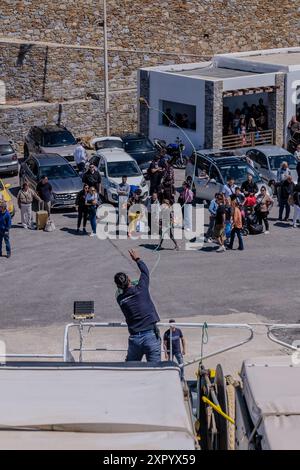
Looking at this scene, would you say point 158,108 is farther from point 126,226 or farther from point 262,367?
point 262,367

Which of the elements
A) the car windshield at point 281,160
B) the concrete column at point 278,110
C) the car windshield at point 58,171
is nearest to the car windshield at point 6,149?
the car windshield at point 58,171

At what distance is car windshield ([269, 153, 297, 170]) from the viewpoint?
106 feet

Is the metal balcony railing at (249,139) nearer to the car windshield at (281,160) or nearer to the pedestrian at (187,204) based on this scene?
the car windshield at (281,160)

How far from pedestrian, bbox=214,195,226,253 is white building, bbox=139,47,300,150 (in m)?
10.5

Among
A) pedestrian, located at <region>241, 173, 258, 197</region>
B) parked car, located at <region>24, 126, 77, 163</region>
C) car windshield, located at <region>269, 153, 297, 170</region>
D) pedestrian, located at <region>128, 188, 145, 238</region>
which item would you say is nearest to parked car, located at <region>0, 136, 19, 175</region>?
parked car, located at <region>24, 126, 77, 163</region>

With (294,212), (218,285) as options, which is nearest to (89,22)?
(294,212)

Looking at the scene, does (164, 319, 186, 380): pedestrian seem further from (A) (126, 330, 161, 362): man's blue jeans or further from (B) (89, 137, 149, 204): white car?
(B) (89, 137, 149, 204): white car

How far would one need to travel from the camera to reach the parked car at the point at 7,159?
3466 cm

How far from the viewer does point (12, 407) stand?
388 inches

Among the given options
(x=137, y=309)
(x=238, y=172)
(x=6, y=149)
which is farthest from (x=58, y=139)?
(x=137, y=309)

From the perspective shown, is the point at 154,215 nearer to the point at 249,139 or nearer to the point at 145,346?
the point at 249,139

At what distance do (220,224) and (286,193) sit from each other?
309cm

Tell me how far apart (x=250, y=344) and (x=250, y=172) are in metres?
12.4

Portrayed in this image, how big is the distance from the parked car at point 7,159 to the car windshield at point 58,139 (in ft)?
3.55
